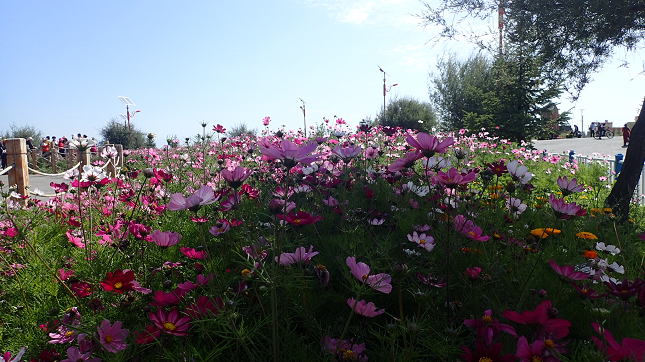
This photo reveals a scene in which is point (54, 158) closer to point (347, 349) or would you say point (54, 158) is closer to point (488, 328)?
point (347, 349)

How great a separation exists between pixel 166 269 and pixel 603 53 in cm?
617

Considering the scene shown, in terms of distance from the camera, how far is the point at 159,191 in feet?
10.0

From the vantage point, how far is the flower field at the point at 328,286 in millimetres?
993

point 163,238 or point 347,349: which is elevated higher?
point 163,238

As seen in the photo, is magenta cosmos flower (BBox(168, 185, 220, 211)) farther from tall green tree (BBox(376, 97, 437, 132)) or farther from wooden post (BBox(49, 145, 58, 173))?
tall green tree (BBox(376, 97, 437, 132))

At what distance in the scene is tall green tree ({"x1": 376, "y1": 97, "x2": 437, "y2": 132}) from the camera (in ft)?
69.9

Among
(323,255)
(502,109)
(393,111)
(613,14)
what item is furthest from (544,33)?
(393,111)

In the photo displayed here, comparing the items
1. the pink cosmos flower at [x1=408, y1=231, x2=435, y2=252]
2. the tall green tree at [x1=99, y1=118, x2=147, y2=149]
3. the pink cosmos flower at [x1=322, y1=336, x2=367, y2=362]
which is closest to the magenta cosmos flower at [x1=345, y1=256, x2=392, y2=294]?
the pink cosmos flower at [x1=322, y1=336, x2=367, y2=362]

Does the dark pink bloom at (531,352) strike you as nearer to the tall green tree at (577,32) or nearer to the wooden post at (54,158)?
the tall green tree at (577,32)

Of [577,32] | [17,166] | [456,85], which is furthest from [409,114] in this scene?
[17,166]

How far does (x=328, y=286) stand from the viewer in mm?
1635

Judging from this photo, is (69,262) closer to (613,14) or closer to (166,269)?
(166,269)

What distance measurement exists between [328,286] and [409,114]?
20753 millimetres

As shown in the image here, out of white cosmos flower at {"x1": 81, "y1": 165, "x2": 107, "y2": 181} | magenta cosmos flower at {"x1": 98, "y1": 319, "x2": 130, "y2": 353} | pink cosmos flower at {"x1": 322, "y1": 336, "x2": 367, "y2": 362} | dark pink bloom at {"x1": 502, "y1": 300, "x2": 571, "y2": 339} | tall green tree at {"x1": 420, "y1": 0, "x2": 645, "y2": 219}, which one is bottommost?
pink cosmos flower at {"x1": 322, "y1": 336, "x2": 367, "y2": 362}
